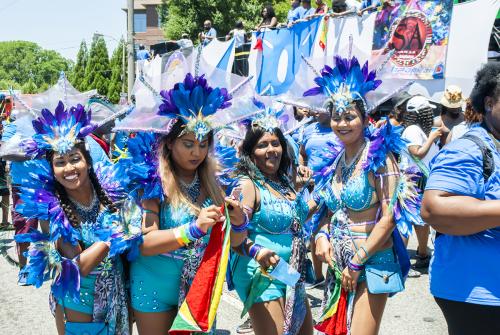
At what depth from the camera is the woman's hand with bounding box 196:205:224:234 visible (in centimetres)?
288

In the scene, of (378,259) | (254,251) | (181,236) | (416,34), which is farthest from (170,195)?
(416,34)

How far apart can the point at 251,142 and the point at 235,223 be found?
0.76m

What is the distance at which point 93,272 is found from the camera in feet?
10.1

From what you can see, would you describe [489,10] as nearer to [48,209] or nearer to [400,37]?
[400,37]

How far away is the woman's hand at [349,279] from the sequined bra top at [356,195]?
0.37m

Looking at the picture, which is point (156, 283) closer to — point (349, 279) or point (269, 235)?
point (269, 235)

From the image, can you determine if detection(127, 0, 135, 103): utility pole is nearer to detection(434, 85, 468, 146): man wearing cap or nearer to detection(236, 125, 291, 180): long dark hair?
detection(434, 85, 468, 146): man wearing cap

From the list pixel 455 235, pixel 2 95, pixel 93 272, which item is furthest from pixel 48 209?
pixel 2 95

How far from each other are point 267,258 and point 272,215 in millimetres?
319

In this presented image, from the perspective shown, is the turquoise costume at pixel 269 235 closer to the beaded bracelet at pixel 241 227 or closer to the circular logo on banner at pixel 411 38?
the beaded bracelet at pixel 241 227

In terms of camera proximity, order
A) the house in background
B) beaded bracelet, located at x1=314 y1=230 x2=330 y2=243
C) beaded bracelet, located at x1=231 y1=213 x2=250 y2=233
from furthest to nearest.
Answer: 1. the house in background
2. beaded bracelet, located at x1=314 y1=230 x2=330 y2=243
3. beaded bracelet, located at x1=231 y1=213 x2=250 y2=233

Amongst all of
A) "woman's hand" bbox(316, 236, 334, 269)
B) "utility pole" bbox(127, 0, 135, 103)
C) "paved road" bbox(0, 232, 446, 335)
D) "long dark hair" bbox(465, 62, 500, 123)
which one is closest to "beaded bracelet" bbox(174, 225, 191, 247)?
"woman's hand" bbox(316, 236, 334, 269)

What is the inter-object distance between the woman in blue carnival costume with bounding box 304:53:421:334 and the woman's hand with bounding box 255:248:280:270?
359 mm

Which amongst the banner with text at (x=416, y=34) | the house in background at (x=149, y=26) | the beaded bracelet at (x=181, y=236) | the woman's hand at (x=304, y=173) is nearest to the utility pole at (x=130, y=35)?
the banner with text at (x=416, y=34)
